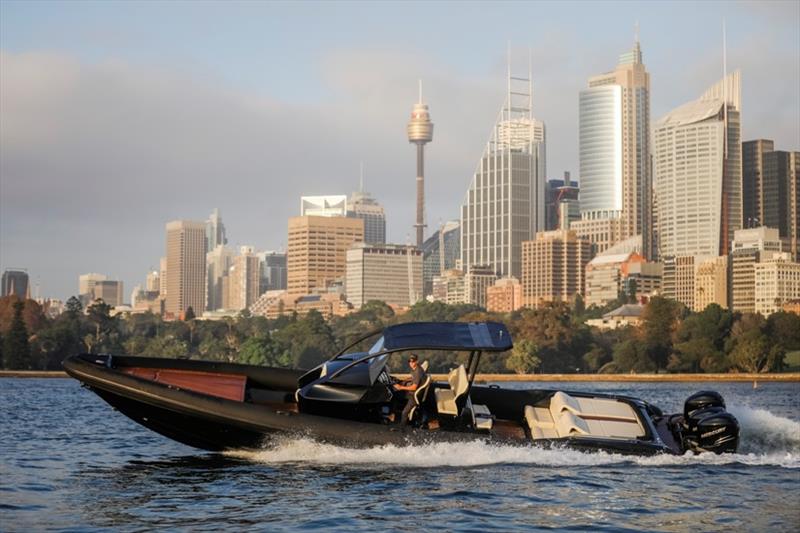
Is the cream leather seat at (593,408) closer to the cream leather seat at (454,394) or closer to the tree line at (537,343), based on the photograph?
the cream leather seat at (454,394)

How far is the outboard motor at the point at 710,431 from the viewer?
23.2 metres

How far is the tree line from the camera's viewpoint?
5527 inches

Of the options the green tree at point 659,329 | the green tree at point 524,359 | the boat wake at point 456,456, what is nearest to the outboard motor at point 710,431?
the boat wake at point 456,456

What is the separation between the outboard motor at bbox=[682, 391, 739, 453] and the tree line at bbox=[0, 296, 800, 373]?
11179 cm

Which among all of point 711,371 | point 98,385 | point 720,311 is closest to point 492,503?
point 98,385

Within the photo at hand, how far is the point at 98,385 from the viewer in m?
22.2

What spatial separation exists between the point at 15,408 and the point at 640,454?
106 feet

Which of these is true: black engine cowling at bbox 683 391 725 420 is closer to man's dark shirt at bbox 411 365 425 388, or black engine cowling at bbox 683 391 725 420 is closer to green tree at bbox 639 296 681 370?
man's dark shirt at bbox 411 365 425 388

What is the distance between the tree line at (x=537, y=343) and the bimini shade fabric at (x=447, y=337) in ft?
363

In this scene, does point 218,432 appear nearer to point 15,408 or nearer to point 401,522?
point 401,522

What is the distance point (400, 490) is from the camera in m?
19.9

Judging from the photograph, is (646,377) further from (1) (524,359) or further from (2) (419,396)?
(2) (419,396)

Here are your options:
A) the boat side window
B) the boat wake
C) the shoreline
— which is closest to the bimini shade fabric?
the boat side window

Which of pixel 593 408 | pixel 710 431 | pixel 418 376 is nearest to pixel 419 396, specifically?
pixel 418 376
